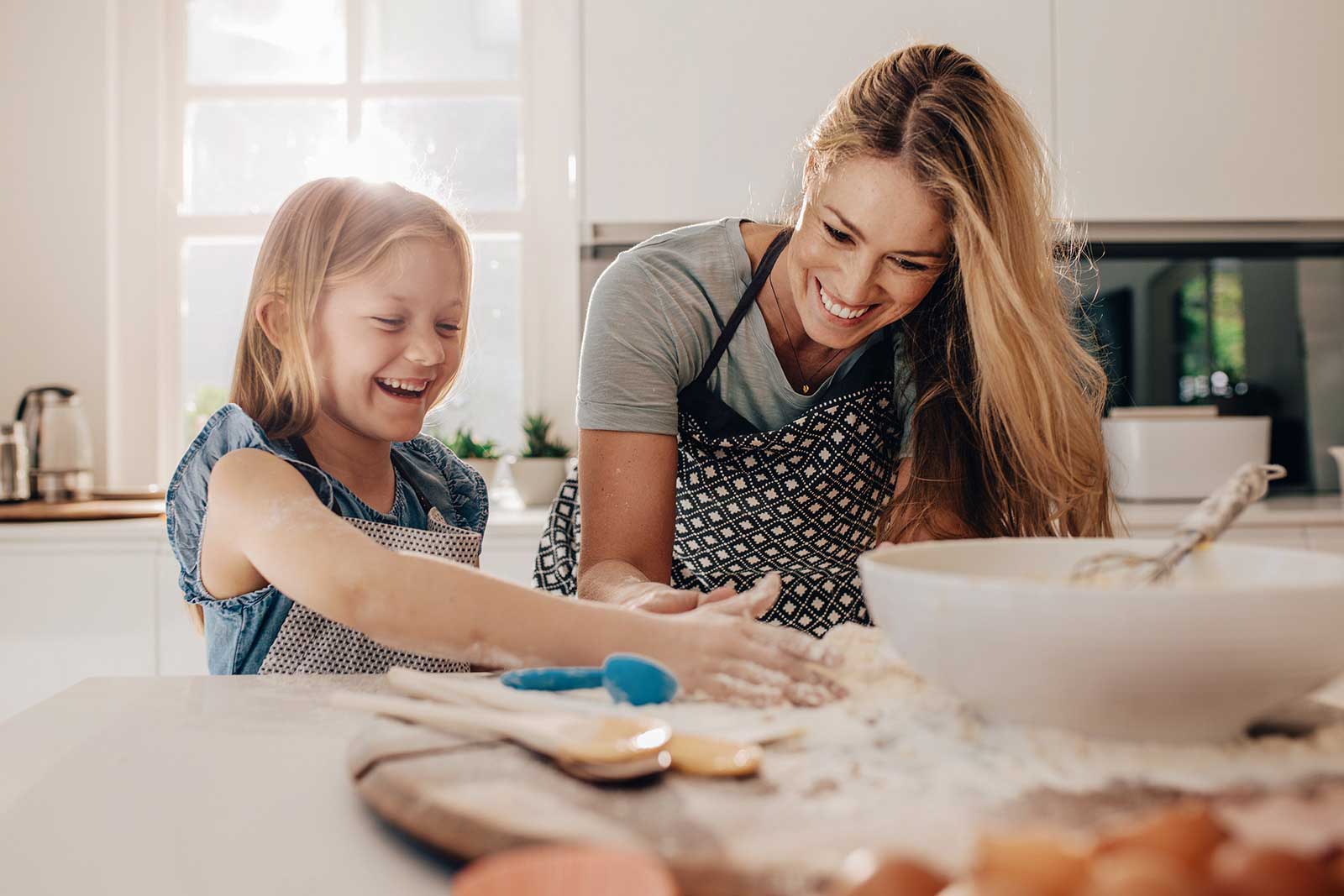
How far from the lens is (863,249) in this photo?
40.6 inches

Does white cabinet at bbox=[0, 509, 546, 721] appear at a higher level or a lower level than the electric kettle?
lower

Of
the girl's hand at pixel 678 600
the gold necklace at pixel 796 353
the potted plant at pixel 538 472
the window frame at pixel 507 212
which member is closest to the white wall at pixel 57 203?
the window frame at pixel 507 212

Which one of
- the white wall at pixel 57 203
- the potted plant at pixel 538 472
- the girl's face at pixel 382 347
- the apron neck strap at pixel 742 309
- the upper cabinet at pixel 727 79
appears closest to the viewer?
the girl's face at pixel 382 347

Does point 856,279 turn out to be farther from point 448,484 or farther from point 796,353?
point 448,484

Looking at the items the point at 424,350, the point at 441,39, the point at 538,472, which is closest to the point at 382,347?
the point at 424,350

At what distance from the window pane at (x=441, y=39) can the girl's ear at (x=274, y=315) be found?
5.47 feet

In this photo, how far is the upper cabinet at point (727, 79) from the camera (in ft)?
7.04

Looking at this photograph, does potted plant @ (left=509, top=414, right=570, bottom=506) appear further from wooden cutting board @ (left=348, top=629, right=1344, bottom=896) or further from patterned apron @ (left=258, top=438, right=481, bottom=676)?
wooden cutting board @ (left=348, top=629, right=1344, bottom=896)

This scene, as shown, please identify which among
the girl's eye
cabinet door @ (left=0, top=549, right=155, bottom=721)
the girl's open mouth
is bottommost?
cabinet door @ (left=0, top=549, right=155, bottom=721)

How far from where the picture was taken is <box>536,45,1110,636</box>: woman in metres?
1.04

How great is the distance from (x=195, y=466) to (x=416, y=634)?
41 centimetres

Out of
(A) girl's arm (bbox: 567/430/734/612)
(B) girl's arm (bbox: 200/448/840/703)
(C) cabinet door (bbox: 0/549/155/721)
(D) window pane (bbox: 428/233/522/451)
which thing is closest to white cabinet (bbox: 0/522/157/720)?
(C) cabinet door (bbox: 0/549/155/721)

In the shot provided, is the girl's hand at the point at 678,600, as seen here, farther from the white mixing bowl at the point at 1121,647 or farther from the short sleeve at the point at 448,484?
the short sleeve at the point at 448,484

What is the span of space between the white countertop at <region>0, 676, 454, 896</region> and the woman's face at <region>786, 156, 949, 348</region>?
25.9 inches
